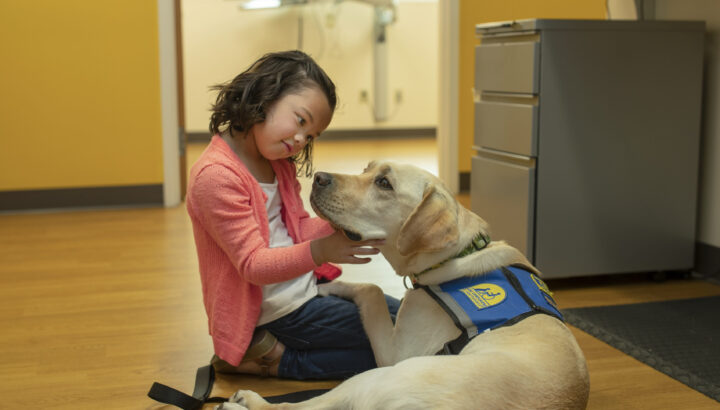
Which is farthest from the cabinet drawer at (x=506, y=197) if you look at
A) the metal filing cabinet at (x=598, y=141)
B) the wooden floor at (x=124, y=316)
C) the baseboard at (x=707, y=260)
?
the baseboard at (x=707, y=260)

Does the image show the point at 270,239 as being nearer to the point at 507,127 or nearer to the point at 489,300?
the point at 489,300

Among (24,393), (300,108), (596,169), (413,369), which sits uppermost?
(300,108)

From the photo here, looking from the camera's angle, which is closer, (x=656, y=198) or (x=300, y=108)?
(x=300, y=108)

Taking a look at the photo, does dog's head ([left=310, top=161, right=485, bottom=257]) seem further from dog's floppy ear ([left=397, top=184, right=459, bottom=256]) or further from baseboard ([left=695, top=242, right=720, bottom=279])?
baseboard ([left=695, top=242, right=720, bottom=279])

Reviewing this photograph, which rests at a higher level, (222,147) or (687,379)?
(222,147)

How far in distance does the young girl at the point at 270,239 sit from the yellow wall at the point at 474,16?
3.02 meters

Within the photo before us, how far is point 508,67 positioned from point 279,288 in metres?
1.42

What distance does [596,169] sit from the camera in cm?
288

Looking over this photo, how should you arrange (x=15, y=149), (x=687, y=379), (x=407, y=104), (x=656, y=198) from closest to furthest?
(x=687, y=379), (x=656, y=198), (x=15, y=149), (x=407, y=104)

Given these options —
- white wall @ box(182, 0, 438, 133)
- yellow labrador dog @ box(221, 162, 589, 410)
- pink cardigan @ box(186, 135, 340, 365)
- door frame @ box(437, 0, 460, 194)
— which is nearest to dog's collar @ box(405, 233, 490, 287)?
yellow labrador dog @ box(221, 162, 589, 410)

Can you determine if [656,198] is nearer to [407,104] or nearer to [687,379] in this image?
[687,379]

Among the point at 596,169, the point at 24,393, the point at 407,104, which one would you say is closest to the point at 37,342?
the point at 24,393

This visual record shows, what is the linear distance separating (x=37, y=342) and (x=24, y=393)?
41cm

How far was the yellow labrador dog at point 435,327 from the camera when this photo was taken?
137cm
